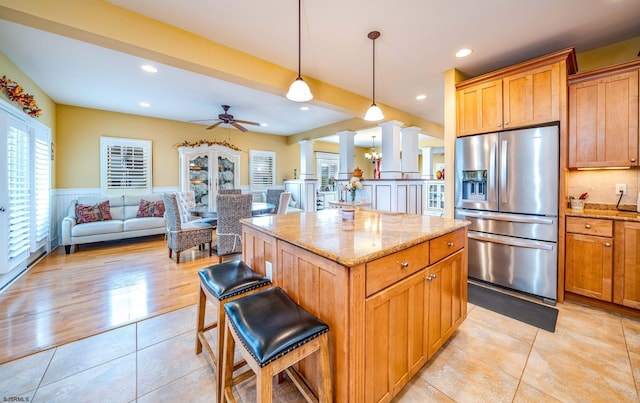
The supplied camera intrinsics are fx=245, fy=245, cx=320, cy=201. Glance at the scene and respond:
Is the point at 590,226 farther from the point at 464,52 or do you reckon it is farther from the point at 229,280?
the point at 229,280

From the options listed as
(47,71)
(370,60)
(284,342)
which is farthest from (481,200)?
(47,71)

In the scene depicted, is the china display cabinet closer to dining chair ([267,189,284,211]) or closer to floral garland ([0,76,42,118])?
dining chair ([267,189,284,211])

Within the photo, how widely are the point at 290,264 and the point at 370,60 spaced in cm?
268

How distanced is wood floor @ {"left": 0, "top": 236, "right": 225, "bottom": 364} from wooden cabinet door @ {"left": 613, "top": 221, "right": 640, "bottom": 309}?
13.3 ft

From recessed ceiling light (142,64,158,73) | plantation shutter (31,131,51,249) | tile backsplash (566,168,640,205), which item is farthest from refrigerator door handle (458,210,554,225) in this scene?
plantation shutter (31,131,51,249)

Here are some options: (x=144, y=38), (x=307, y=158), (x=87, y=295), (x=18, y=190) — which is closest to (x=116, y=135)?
(x=18, y=190)

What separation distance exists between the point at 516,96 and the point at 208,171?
20.2ft

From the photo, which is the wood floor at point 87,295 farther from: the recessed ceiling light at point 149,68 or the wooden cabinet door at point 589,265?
the wooden cabinet door at point 589,265

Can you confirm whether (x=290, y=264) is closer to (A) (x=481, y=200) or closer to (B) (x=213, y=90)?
(A) (x=481, y=200)

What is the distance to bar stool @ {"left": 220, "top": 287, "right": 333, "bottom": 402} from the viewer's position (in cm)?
97

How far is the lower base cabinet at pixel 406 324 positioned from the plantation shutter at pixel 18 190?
421 centimetres

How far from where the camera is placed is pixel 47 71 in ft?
10.8

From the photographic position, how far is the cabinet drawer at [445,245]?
155cm

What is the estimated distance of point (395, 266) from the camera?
1.27m
